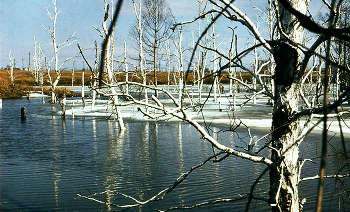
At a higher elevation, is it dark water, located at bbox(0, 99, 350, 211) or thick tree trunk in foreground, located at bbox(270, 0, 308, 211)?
thick tree trunk in foreground, located at bbox(270, 0, 308, 211)

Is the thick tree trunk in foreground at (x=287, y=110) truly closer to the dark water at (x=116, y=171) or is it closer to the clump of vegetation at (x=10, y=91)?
the dark water at (x=116, y=171)

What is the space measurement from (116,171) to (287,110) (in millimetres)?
6594

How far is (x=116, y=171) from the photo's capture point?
8.48 meters

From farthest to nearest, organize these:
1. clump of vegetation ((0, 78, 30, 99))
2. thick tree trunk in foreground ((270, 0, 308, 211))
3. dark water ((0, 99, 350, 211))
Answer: clump of vegetation ((0, 78, 30, 99)) → dark water ((0, 99, 350, 211)) → thick tree trunk in foreground ((270, 0, 308, 211))

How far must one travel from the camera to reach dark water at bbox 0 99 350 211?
6.39 m

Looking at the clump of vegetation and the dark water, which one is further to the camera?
the clump of vegetation

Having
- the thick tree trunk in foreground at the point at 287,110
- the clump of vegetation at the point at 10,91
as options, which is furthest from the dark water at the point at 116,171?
the clump of vegetation at the point at 10,91

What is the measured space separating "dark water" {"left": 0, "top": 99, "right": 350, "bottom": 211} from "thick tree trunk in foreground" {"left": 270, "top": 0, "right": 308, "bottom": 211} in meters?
1.25

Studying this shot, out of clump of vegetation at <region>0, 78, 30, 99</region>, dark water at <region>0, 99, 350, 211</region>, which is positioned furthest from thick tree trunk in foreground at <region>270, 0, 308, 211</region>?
clump of vegetation at <region>0, 78, 30, 99</region>

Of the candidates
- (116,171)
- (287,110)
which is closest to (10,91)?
(116,171)

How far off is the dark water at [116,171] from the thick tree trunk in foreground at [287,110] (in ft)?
4.10

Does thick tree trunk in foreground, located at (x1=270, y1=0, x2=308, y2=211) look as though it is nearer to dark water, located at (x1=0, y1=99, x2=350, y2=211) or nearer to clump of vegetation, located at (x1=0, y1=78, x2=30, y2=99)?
dark water, located at (x1=0, y1=99, x2=350, y2=211)

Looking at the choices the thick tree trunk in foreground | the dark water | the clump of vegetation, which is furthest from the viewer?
the clump of vegetation

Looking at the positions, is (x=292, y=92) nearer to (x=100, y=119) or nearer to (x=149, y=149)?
(x=149, y=149)
